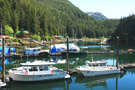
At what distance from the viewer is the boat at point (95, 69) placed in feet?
91.0

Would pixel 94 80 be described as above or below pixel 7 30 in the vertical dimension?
below

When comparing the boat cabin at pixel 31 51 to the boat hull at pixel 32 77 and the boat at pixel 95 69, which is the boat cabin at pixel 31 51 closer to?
the boat at pixel 95 69

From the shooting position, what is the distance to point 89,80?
88.7ft

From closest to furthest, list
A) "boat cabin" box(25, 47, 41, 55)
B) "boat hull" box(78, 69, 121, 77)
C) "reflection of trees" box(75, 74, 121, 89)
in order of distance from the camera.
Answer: "reflection of trees" box(75, 74, 121, 89)
"boat hull" box(78, 69, 121, 77)
"boat cabin" box(25, 47, 41, 55)

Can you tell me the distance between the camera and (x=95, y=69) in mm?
28312

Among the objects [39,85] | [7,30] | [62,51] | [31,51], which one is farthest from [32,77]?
[7,30]

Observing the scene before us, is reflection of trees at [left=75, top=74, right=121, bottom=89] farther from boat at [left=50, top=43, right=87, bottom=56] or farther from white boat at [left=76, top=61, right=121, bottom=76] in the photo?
boat at [left=50, top=43, right=87, bottom=56]

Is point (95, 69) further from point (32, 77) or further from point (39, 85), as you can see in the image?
point (32, 77)

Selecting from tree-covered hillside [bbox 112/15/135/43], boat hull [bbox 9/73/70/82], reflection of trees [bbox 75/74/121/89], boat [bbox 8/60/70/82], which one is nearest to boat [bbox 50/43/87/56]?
reflection of trees [bbox 75/74/121/89]

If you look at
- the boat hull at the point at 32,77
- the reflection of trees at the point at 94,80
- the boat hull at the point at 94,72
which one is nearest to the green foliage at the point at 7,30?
the boat hull at the point at 32,77

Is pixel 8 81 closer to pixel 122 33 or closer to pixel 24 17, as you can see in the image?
pixel 24 17

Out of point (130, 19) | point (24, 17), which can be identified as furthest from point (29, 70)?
point (130, 19)

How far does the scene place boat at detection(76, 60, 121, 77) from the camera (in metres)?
27.8

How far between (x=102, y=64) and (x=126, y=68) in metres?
8.39
